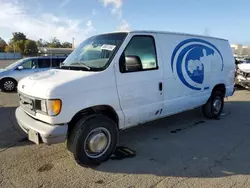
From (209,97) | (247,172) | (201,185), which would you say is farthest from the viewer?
(209,97)

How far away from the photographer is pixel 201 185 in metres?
3.27

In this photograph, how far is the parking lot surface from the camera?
3.37m

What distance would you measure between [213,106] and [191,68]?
1630 mm

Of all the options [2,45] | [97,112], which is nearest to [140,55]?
[97,112]

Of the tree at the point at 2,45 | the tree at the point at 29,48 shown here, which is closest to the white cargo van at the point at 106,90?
the tree at the point at 29,48

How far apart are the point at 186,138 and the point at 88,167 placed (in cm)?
230

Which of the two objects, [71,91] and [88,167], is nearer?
[71,91]

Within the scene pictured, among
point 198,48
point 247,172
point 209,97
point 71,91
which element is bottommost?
point 247,172

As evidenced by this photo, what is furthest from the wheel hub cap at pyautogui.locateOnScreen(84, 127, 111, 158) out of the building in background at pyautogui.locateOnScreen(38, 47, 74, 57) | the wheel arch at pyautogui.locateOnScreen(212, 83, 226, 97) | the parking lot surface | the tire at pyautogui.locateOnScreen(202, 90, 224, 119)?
the building in background at pyautogui.locateOnScreen(38, 47, 74, 57)

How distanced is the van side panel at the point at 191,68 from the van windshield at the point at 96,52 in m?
1.08

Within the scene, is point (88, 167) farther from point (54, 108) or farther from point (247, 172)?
point (247, 172)

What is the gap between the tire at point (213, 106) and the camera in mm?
6422

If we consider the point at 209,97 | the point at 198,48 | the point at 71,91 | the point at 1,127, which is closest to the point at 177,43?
the point at 198,48

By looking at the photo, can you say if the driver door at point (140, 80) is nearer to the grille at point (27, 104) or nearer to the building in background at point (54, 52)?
the grille at point (27, 104)
